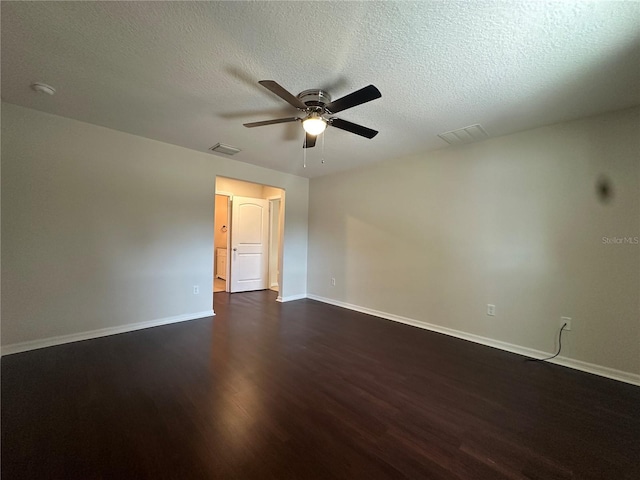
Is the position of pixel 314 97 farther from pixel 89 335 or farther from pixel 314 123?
pixel 89 335

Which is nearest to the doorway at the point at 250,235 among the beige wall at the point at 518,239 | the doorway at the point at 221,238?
the doorway at the point at 221,238

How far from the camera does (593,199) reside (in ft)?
8.11

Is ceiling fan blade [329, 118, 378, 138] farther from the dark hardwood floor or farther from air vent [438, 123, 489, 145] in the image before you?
the dark hardwood floor

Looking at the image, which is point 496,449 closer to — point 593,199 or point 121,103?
point 593,199

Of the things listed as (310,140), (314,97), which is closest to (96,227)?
(310,140)

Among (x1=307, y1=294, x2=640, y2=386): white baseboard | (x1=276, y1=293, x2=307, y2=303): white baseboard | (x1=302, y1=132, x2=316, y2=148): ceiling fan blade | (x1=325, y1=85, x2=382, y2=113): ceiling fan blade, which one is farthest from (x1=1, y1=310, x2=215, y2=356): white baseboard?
(x1=325, y1=85, x2=382, y2=113): ceiling fan blade

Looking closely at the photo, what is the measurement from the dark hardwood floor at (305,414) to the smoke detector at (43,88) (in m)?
2.44

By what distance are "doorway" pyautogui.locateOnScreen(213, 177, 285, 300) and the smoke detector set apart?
10.3ft

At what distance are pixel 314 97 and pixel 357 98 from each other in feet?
1.58

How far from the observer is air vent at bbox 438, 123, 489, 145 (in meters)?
2.83

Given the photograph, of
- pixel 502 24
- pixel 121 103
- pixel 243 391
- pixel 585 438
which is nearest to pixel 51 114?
pixel 121 103

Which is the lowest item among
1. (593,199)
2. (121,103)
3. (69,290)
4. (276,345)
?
(276,345)

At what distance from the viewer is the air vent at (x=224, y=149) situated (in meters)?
3.51

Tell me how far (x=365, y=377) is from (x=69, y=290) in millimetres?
3322
